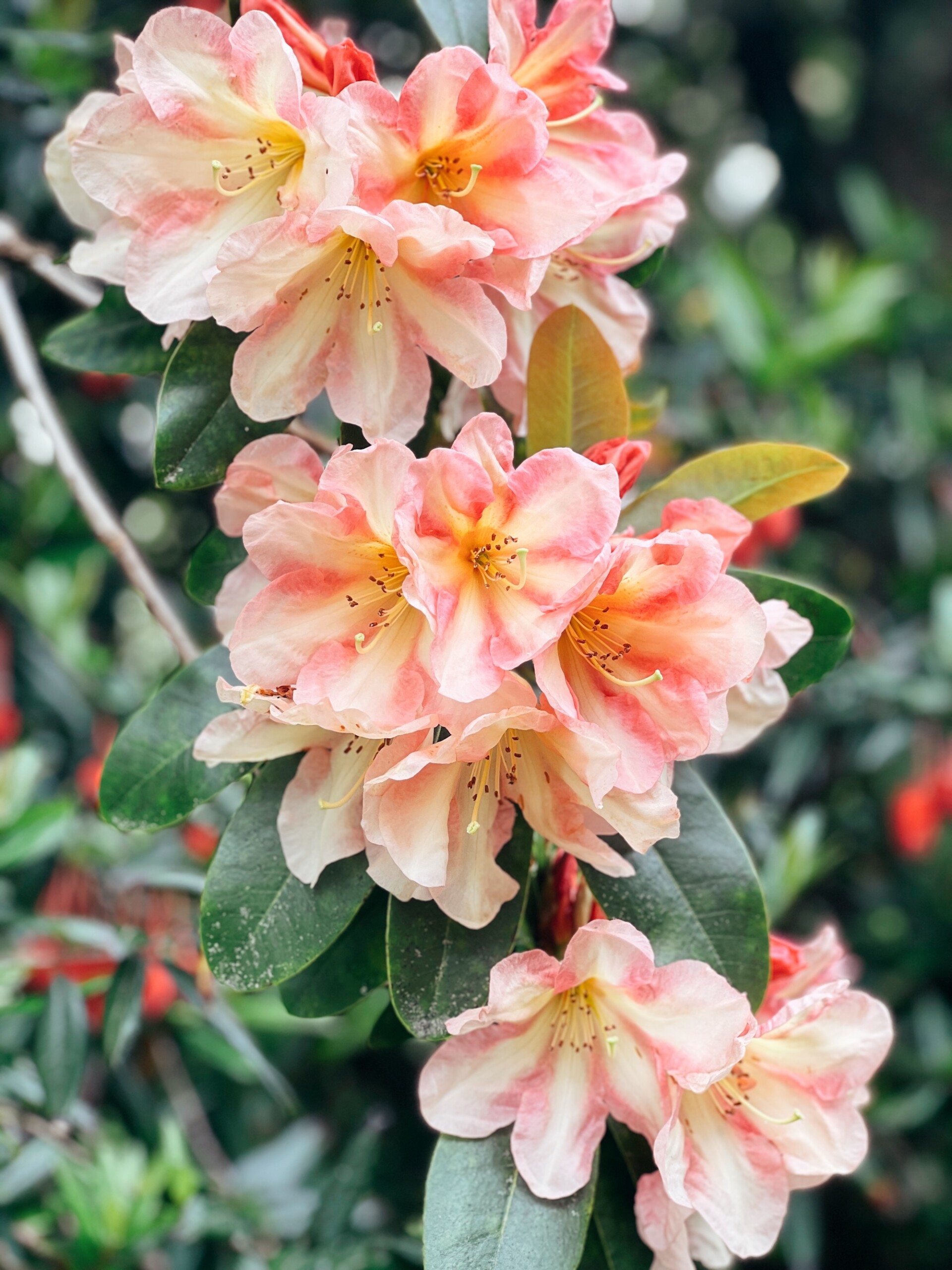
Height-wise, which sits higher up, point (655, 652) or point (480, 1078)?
point (655, 652)

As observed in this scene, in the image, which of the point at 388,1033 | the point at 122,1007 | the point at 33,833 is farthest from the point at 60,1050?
the point at 388,1033

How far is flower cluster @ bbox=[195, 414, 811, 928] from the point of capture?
2.00ft

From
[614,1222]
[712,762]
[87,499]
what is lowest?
[712,762]

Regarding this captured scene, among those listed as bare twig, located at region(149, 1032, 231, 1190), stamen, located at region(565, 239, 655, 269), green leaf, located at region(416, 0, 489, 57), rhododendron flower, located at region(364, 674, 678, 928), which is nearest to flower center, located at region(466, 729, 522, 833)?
Result: rhododendron flower, located at region(364, 674, 678, 928)

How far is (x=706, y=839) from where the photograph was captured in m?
0.74

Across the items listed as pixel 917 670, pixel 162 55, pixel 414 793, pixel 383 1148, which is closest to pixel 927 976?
pixel 917 670

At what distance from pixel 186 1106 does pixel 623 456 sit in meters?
1.37

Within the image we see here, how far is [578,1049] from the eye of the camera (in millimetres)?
727

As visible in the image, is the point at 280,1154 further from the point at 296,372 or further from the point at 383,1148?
the point at 296,372

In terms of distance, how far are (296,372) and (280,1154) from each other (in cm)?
137

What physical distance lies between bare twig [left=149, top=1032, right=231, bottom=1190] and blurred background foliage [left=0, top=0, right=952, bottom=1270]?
11mm

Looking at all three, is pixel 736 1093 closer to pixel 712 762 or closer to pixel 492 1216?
pixel 492 1216

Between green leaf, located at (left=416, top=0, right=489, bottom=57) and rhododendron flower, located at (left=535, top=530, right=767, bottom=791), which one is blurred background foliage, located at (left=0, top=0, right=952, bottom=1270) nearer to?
rhododendron flower, located at (left=535, top=530, right=767, bottom=791)

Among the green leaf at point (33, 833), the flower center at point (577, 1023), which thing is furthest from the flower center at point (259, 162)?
the green leaf at point (33, 833)
